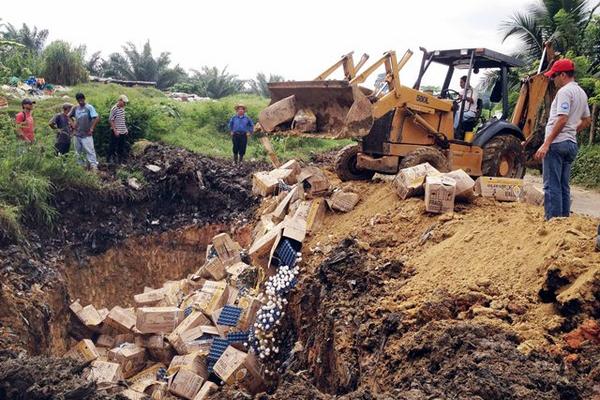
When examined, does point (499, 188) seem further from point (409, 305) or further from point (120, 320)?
point (120, 320)

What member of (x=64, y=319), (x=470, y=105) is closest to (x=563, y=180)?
(x=470, y=105)

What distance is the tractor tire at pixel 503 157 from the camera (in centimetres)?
980

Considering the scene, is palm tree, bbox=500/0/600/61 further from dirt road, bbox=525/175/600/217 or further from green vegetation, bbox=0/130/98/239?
green vegetation, bbox=0/130/98/239

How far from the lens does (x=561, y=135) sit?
6117mm

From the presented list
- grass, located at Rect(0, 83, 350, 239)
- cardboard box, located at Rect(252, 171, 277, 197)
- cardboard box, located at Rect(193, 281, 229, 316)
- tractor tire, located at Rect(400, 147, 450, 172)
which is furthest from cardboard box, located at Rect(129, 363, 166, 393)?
tractor tire, located at Rect(400, 147, 450, 172)

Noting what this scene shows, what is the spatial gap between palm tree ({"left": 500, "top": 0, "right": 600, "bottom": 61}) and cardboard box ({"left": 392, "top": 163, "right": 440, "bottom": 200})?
1355cm

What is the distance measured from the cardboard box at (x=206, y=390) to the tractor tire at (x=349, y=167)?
14.1ft

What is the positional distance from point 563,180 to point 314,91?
3776mm

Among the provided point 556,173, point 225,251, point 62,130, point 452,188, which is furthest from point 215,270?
point 556,173

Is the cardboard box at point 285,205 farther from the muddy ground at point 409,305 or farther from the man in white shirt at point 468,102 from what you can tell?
the man in white shirt at point 468,102

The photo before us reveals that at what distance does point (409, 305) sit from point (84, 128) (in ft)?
27.2

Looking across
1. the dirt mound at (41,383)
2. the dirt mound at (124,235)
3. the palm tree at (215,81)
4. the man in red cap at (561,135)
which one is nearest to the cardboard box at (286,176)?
the dirt mound at (124,235)

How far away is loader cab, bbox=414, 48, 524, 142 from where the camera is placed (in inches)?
383

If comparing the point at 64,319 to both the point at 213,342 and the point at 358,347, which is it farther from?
the point at 358,347
